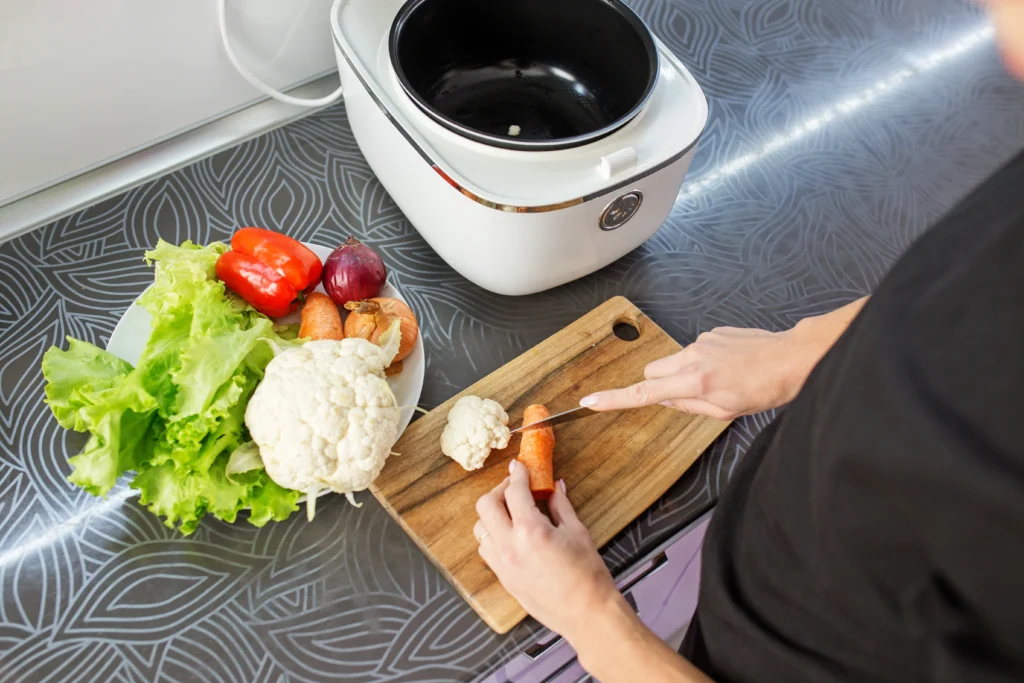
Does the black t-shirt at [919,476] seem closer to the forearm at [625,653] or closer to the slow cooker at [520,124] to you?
the forearm at [625,653]

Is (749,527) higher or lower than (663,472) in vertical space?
higher

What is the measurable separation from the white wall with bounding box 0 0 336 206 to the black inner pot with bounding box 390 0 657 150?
213mm

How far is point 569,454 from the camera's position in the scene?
35.2 inches

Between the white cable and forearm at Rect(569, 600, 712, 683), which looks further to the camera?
the white cable

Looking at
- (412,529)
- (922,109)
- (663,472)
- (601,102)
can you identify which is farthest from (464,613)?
(922,109)

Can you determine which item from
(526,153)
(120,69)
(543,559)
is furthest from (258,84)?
(543,559)

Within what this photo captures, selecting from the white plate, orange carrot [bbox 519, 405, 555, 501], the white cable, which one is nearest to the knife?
orange carrot [bbox 519, 405, 555, 501]

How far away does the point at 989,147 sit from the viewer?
4.12 ft

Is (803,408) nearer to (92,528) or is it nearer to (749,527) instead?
(749,527)

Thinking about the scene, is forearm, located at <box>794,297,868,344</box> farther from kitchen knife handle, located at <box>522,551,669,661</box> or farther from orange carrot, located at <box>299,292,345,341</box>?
orange carrot, located at <box>299,292,345,341</box>

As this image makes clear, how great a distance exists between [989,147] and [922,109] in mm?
122

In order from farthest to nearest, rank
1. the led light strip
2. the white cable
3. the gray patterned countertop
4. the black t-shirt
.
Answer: the led light strip
the white cable
the gray patterned countertop
the black t-shirt

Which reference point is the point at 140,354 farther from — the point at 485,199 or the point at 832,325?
the point at 832,325

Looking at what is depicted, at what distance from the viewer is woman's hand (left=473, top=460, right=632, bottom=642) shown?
2.37 ft
